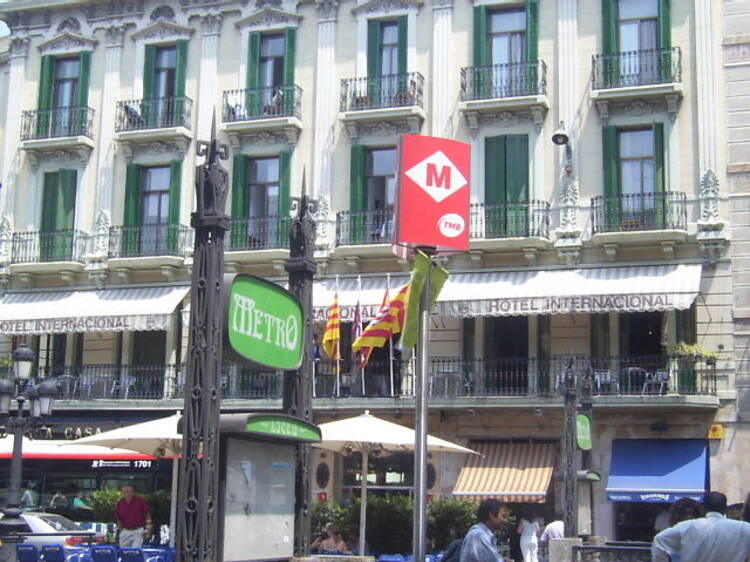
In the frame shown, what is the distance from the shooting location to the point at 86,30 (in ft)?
102

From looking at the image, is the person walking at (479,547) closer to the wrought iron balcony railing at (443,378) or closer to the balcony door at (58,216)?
the wrought iron balcony railing at (443,378)

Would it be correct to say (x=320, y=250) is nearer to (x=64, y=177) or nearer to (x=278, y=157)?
(x=278, y=157)

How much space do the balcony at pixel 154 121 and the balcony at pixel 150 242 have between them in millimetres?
1913

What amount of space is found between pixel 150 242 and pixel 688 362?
41.3ft

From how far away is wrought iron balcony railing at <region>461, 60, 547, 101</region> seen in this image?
27109 mm

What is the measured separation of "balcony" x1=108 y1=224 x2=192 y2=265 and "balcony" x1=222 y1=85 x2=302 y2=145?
8.69 ft

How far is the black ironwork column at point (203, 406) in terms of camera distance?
421 inches

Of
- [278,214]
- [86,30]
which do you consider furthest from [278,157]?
[86,30]

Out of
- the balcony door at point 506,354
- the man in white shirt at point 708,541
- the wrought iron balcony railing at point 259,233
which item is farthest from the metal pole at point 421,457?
the wrought iron balcony railing at point 259,233

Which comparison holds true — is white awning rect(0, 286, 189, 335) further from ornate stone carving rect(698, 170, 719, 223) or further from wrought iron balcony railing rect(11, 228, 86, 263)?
ornate stone carving rect(698, 170, 719, 223)

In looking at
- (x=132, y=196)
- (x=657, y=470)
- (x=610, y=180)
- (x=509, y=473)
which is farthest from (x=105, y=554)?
(x=132, y=196)

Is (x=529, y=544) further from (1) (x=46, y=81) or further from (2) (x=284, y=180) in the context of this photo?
(1) (x=46, y=81)

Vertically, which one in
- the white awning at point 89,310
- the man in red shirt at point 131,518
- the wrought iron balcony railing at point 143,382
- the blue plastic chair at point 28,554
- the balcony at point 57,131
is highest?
the balcony at point 57,131

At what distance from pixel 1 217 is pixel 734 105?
17518 millimetres
